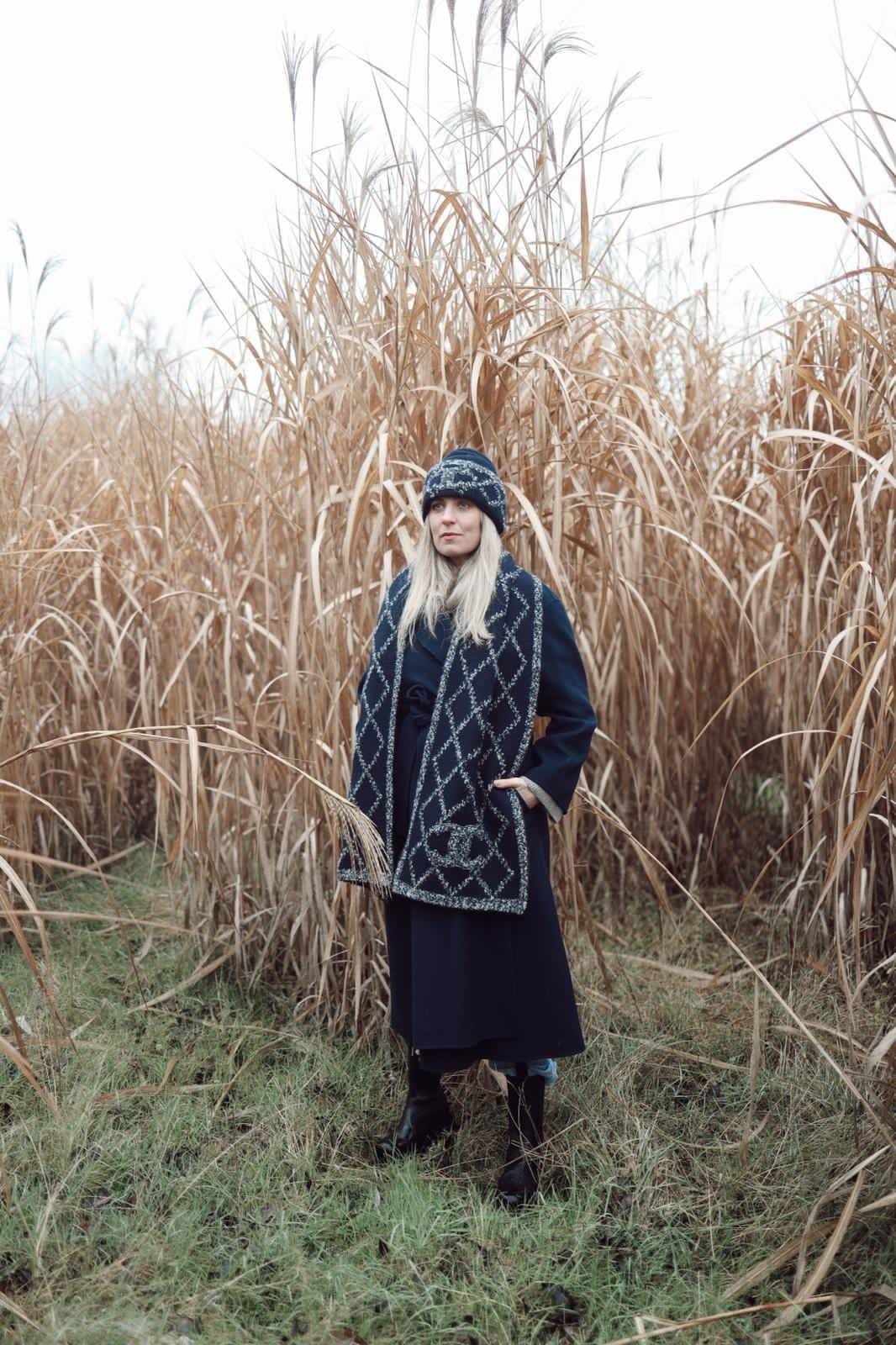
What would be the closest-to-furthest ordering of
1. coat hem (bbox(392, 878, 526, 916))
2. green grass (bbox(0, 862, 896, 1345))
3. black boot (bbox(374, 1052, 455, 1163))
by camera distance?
green grass (bbox(0, 862, 896, 1345))
coat hem (bbox(392, 878, 526, 916))
black boot (bbox(374, 1052, 455, 1163))

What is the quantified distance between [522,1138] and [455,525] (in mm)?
1179

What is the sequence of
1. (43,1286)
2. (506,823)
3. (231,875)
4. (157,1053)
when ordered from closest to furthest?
(43,1286) → (506,823) → (157,1053) → (231,875)

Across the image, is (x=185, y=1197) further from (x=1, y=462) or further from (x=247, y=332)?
(x=1, y=462)

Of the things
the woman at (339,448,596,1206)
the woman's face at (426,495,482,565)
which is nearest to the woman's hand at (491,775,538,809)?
the woman at (339,448,596,1206)

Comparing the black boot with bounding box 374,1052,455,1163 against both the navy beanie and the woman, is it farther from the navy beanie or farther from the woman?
the navy beanie

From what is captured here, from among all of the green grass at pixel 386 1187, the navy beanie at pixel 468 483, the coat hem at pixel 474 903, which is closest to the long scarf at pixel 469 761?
the coat hem at pixel 474 903

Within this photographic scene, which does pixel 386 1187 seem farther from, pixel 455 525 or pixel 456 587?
pixel 455 525

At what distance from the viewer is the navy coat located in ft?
6.51

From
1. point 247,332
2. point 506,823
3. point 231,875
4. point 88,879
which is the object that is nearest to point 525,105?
point 247,332

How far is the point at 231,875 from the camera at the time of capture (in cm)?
282

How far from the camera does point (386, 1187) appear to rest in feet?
6.82

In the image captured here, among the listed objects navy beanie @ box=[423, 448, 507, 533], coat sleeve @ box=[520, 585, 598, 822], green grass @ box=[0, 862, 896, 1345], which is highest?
navy beanie @ box=[423, 448, 507, 533]

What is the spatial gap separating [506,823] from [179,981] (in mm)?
1323

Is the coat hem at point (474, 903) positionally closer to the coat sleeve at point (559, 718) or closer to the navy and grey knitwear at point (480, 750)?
the navy and grey knitwear at point (480, 750)
